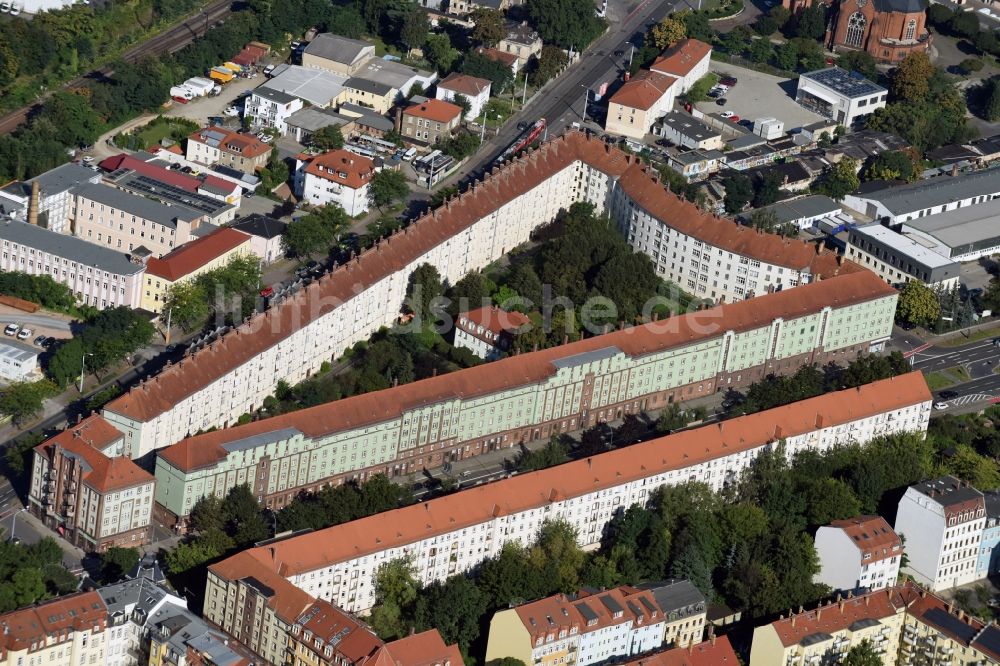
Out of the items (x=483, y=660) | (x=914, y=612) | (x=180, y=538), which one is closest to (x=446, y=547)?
(x=483, y=660)

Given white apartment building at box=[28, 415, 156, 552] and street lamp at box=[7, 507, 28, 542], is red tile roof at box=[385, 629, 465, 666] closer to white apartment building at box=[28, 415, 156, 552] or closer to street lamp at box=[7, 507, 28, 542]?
white apartment building at box=[28, 415, 156, 552]

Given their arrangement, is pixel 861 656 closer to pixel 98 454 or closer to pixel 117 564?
pixel 117 564

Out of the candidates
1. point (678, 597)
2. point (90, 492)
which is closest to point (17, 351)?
point (90, 492)

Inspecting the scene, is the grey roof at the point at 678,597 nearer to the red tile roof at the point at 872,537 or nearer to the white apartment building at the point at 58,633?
the red tile roof at the point at 872,537

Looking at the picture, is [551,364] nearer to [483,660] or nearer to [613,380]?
[613,380]

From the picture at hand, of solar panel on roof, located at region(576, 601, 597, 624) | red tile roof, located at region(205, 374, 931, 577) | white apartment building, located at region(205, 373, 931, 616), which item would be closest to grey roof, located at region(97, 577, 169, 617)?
white apartment building, located at region(205, 373, 931, 616)
